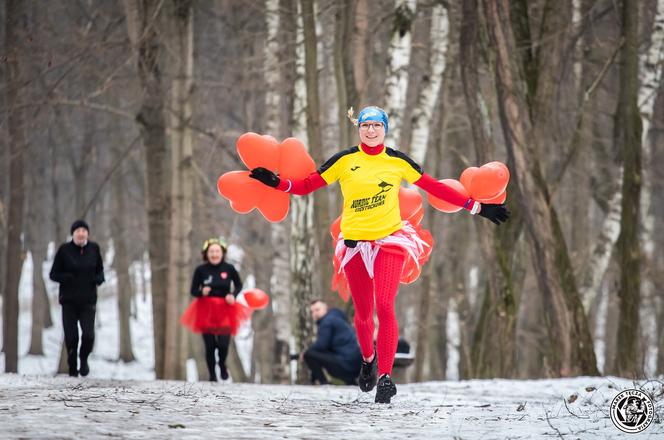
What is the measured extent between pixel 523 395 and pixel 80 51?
822 centimetres

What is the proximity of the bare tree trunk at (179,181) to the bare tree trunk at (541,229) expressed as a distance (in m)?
4.89

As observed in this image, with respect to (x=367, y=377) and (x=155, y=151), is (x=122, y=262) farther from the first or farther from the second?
(x=367, y=377)

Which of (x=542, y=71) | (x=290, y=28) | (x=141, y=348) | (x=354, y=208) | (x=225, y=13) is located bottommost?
(x=141, y=348)

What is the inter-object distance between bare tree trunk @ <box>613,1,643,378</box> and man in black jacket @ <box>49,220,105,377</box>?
21.6 ft

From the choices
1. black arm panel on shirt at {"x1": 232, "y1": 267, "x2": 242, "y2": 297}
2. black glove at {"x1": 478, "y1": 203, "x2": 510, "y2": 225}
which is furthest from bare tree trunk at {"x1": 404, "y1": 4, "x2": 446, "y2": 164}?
black glove at {"x1": 478, "y1": 203, "x2": 510, "y2": 225}

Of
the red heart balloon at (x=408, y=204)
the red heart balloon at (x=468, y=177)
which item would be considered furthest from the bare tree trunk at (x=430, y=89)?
the red heart balloon at (x=468, y=177)

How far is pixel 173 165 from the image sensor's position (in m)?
13.7

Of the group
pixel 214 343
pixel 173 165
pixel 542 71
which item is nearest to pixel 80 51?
pixel 173 165

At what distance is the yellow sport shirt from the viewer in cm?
688

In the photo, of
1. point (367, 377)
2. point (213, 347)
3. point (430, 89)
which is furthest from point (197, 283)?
point (430, 89)

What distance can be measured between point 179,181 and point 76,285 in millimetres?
4164

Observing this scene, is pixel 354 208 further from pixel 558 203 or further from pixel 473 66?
pixel 558 203

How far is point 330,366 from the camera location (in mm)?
11398

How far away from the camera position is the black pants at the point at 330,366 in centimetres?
1129
